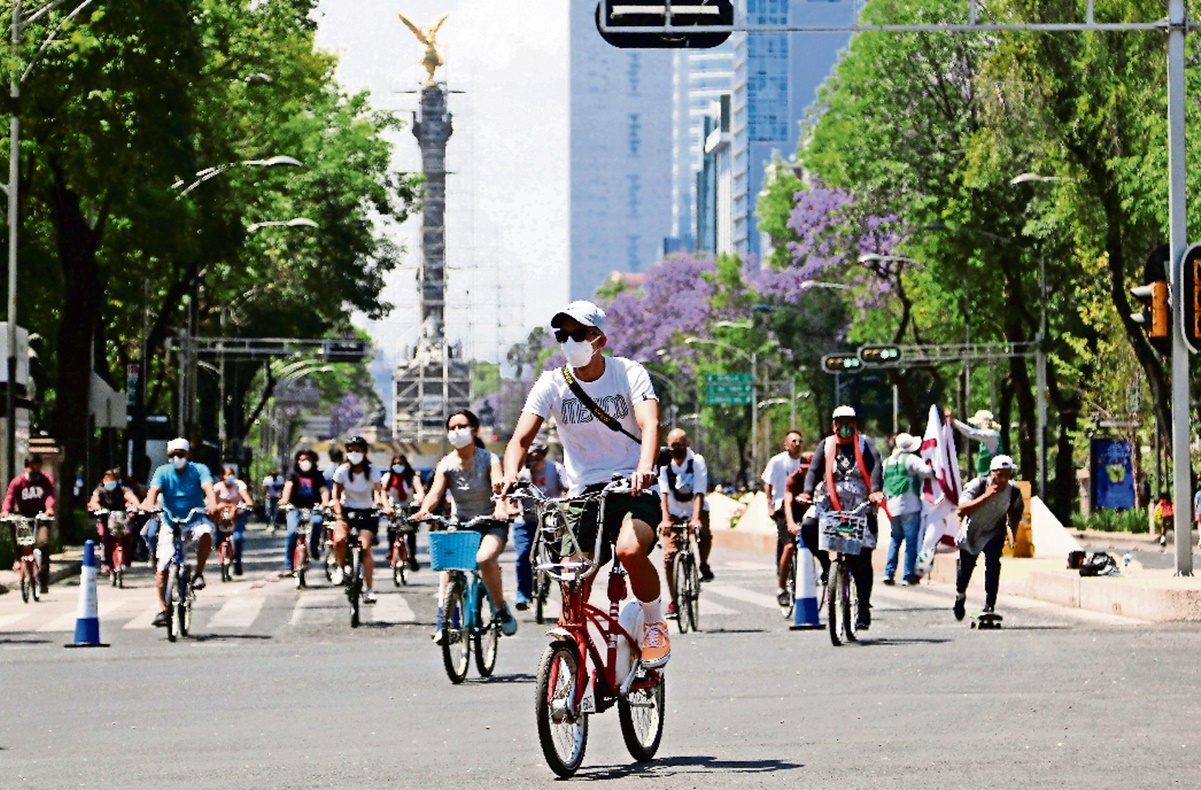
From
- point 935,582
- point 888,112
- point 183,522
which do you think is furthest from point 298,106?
point 183,522

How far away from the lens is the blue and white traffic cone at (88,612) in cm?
2009

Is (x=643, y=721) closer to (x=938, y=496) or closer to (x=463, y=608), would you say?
(x=463, y=608)

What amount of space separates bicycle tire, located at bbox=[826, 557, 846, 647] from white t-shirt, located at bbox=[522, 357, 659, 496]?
7.73m

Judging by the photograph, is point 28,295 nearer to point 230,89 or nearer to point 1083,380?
point 230,89

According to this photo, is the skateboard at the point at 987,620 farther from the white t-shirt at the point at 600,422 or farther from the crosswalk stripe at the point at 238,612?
the white t-shirt at the point at 600,422

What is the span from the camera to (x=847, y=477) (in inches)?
747

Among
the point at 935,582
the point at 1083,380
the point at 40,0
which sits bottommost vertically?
the point at 935,582

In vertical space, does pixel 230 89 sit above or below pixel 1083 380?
above

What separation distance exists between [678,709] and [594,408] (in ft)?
10.5

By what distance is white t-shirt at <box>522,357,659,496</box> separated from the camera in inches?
418

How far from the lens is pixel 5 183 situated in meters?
40.5

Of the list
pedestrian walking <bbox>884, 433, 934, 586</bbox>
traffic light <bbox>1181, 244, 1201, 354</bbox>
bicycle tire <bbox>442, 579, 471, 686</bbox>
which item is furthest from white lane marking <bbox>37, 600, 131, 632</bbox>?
traffic light <bbox>1181, 244, 1201, 354</bbox>

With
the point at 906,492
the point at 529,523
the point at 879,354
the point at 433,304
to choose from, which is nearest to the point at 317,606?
the point at 529,523

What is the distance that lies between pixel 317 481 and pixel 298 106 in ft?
99.9
